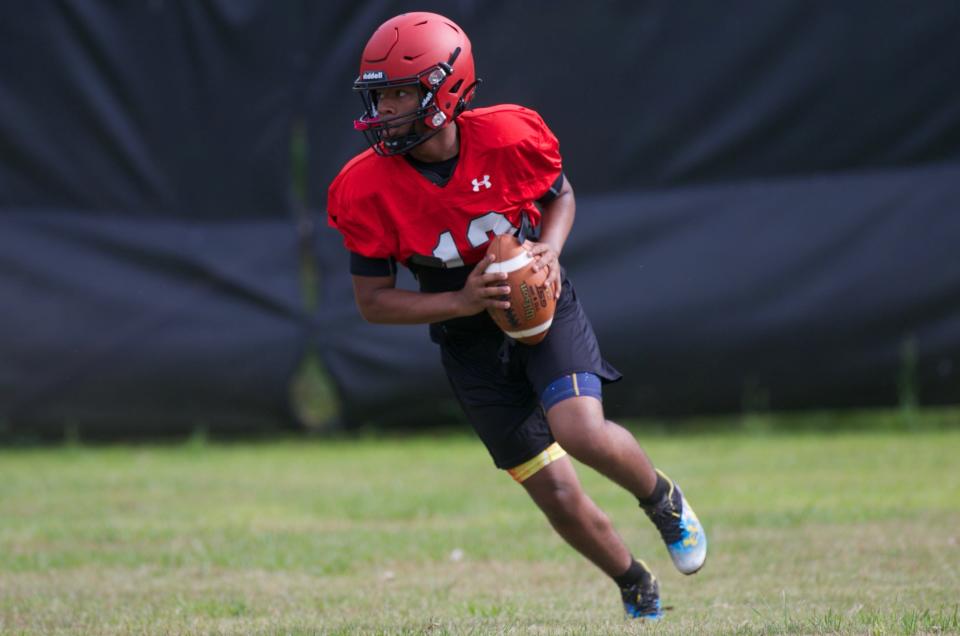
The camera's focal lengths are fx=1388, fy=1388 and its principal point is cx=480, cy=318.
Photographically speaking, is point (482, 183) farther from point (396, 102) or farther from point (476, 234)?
point (396, 102)

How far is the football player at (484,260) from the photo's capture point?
4457 mm

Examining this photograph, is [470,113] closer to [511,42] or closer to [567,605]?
[567,605]

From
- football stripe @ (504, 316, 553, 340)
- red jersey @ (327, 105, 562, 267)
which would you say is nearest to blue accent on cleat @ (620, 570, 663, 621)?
football stripe @ (504, 316, 553, 340)

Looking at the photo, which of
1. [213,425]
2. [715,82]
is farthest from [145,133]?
[715,82]

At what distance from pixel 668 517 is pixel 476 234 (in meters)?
1.15

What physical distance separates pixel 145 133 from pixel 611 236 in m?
3.22

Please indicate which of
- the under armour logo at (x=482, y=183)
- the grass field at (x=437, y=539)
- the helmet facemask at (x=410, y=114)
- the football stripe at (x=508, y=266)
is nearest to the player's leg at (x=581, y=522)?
the grass field at (x=437, y=539)

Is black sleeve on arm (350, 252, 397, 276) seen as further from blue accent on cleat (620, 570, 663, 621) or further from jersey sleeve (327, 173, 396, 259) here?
blue accent on cleat (620, 570, 663, 621)

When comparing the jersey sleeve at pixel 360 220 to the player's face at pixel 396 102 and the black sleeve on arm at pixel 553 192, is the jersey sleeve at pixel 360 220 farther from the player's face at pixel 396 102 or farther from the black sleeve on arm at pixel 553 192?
the black sleeve on arm at pixel 553 192

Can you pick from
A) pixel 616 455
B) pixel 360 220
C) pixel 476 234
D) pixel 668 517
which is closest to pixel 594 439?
pixel 616 455

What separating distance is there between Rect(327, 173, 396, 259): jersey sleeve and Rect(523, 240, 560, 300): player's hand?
18.4 inches

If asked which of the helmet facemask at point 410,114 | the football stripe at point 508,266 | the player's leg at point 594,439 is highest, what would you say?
the helmet facemask at point 410,114

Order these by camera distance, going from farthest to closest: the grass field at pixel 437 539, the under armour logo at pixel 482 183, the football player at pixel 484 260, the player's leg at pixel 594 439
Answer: the grass field at pixel 437 539, the under armour logo at pixel 482 183, the football player at pixel 484 260, the player's leg at pixel 594 439

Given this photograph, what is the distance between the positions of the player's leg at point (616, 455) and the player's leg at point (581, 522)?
0.17m
